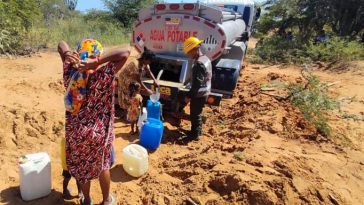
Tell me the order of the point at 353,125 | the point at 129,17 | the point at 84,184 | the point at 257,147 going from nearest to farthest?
the point at 84,184, the point at 257,147, the point at 353,125, the point at 129,17

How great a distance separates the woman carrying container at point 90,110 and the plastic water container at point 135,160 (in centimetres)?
87

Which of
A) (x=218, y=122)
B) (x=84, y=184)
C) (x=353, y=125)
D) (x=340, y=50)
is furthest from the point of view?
(x=340, y=50)

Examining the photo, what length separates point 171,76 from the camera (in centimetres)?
621

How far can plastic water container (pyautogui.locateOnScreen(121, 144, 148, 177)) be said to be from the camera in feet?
12.6

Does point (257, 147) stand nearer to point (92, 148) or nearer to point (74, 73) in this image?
point (92, 148)

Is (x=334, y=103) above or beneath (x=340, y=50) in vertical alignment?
beneath

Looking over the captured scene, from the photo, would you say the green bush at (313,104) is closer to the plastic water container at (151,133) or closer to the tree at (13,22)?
the plastic water container at (151,133)

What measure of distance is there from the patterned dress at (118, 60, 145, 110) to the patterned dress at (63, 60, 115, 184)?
2.24 metres

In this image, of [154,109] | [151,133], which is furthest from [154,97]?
[151,133]

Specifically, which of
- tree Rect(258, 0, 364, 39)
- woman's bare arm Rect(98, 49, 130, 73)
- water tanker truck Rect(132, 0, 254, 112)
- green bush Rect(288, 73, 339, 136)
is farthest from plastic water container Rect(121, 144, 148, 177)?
tree Rect(258, 0, 364, 39)

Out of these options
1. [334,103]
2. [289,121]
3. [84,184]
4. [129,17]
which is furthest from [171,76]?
[129,17]

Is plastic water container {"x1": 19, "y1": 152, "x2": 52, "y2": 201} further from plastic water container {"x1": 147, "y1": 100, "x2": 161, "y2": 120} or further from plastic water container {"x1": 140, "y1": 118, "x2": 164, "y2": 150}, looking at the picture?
plastic water container {"x1": 147, "y1": 100, "x2": 161, "y2": 120}

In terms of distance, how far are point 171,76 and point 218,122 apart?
4.15ft

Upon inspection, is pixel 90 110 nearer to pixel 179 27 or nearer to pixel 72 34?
pixel 179 27
